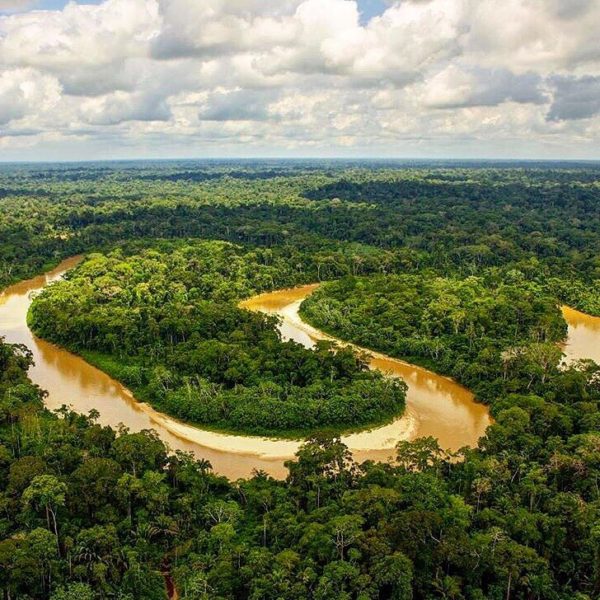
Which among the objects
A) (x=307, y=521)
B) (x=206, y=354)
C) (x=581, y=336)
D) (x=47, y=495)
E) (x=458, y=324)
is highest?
(x=458, y=324)

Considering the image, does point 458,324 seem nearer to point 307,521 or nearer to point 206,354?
point 206,354

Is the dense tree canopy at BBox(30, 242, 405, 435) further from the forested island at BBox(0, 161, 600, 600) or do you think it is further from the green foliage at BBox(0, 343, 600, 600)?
the green foliage at BBox(0, 343, 600, 600)

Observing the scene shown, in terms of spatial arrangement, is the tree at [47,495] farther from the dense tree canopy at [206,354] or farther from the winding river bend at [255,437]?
the dense tree canopy at [206,354]

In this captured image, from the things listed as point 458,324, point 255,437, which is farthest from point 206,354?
point 458,324

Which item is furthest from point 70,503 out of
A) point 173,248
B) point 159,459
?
point 173,248

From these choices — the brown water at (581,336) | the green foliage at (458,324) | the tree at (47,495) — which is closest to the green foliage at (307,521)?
the tree at (47,495)

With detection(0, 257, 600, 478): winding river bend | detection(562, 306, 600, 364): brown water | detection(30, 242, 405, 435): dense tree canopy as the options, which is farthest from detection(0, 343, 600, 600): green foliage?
detection(562, 306, 600, 364): brown water
